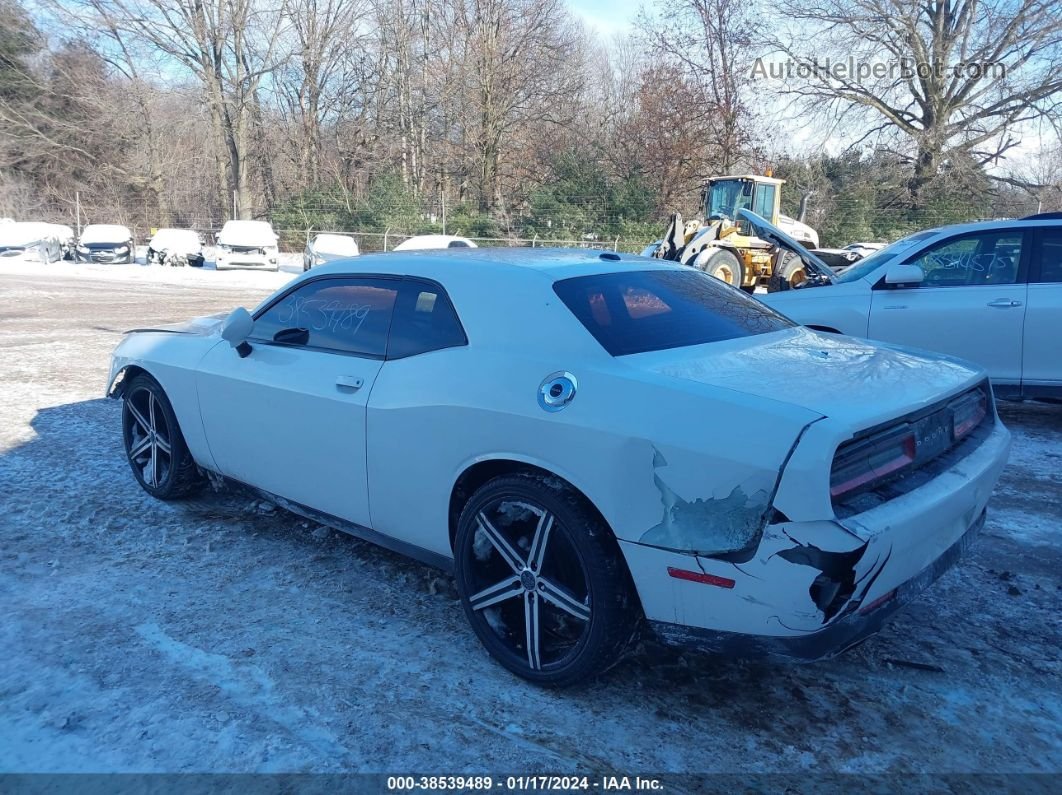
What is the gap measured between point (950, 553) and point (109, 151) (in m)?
41.8

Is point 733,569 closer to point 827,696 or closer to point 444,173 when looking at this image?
point 827,696

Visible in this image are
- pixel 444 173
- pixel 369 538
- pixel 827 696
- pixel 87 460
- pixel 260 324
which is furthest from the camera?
pixel 444 173

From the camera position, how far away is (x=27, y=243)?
2698 cm

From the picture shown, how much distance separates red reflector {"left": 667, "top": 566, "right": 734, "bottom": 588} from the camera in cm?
237

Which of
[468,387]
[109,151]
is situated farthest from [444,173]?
[468,387]

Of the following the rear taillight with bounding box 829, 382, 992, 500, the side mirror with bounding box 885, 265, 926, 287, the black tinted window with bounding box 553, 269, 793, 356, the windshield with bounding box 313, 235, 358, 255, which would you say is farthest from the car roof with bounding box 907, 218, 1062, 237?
the windshield with bounding box 313, 235, 358, 255

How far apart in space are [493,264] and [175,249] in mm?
27297

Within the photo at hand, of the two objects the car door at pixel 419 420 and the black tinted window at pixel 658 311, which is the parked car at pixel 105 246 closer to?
the car door at pixel 419 420

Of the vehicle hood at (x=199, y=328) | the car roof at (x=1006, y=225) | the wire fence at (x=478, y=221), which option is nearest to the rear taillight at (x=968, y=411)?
the vehicle hood at (x=199, y=328)

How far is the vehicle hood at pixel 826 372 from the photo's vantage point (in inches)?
98.9

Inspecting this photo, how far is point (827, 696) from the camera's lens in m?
2.82

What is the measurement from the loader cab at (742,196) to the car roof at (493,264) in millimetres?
16239

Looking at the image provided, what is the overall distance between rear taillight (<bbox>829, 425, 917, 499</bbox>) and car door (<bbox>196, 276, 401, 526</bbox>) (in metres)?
1.86

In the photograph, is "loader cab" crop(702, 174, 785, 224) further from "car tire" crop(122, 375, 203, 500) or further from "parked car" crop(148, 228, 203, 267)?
"parked car" crop(148, 228, 203, 267)
